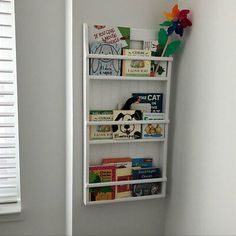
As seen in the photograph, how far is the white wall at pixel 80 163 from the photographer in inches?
52.8

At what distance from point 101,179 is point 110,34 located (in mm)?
696

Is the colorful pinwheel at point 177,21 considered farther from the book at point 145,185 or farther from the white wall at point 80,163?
the book at point 145,185

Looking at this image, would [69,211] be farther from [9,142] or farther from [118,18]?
[118,18]

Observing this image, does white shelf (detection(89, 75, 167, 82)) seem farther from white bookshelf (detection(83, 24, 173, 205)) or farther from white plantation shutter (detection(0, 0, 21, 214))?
white plantation shutter (detection(0, 0, 21, 214))

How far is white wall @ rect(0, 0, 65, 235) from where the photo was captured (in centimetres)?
144

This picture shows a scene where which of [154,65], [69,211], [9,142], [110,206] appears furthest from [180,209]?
[9,142]

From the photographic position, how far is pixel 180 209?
1.48 metres

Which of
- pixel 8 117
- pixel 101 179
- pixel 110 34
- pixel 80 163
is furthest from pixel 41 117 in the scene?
pixel 110 34

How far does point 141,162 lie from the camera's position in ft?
4.92

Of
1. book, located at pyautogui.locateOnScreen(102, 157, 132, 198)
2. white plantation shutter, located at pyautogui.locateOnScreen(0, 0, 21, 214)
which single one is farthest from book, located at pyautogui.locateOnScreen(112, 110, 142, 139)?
white plantation shutter, located at pyautogui.locateOnScreen(0, 0, 21, 214)

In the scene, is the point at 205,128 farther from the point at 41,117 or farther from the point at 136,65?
the point at 41,117

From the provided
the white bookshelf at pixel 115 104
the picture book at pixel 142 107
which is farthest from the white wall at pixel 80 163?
the picture book at pixel 142 107

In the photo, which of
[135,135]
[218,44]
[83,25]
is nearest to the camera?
[218,44]

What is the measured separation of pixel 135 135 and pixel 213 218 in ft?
1.68
